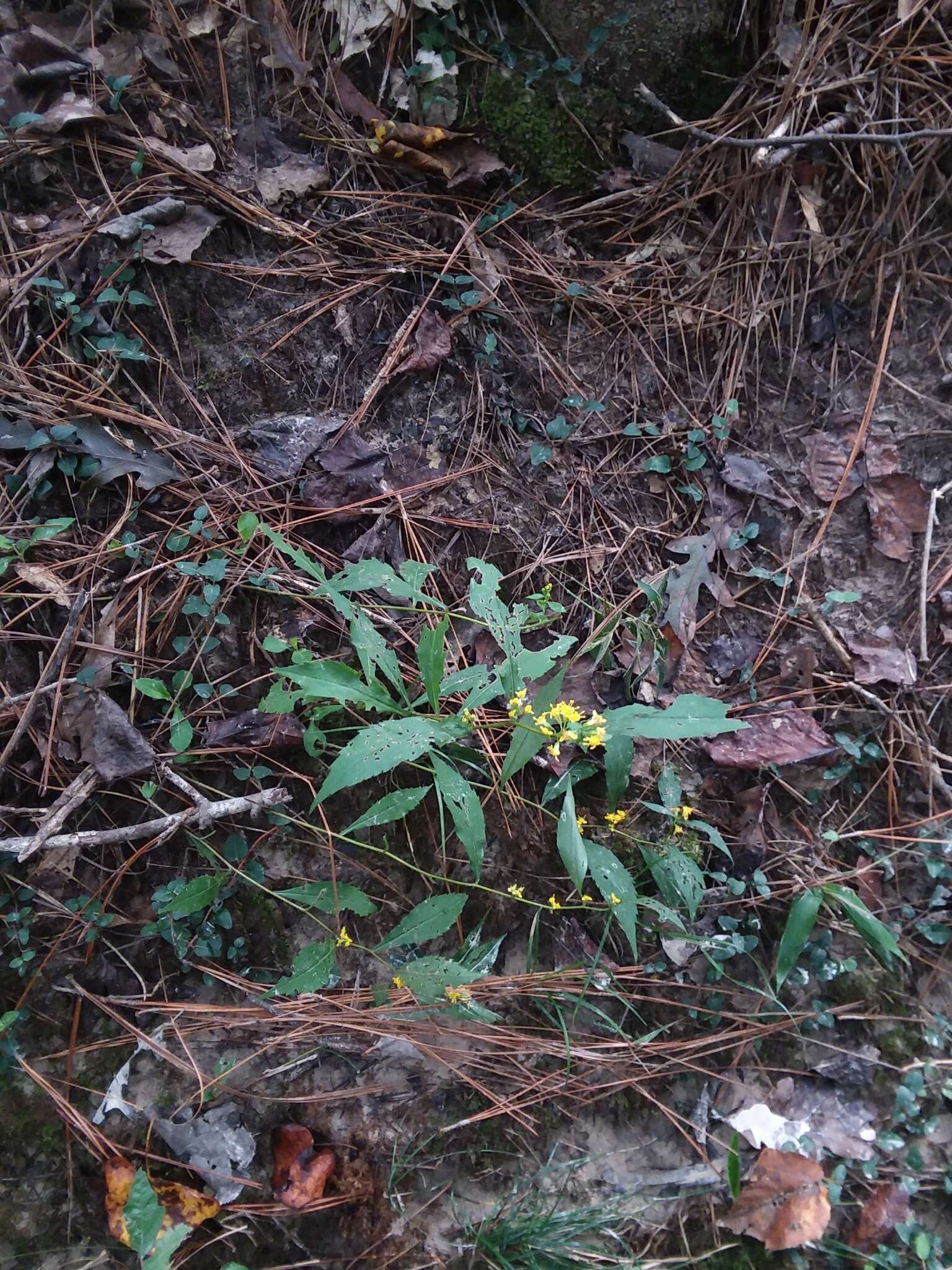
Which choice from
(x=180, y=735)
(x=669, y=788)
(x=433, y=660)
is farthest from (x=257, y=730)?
(x=669, y=788)

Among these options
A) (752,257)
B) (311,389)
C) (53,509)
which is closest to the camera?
(53,509)

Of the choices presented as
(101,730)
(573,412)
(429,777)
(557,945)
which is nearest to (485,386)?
(573,412)

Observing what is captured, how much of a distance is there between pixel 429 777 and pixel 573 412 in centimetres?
115

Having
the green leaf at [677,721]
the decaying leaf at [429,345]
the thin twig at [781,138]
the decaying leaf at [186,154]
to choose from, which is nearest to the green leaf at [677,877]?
the green leaf at [677,721]

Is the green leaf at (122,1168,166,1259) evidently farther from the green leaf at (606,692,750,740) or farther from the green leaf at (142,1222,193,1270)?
the green leaf at (606,692,750,740)

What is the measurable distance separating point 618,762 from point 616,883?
264 mm

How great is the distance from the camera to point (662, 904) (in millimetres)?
1736

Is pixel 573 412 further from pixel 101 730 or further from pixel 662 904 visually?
pixel 101 730

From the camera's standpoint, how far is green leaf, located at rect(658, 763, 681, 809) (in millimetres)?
1777

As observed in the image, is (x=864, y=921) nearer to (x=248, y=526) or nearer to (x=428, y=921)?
(x=428, y=921)

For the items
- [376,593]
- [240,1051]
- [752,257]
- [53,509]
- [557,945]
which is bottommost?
[240,1051]

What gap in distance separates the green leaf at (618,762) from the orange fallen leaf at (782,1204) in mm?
1088

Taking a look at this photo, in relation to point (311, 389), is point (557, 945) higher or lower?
lower

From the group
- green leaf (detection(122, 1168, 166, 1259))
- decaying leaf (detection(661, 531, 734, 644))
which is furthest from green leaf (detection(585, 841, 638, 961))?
green leaf (detection(122, 1168, 166, 1259))
